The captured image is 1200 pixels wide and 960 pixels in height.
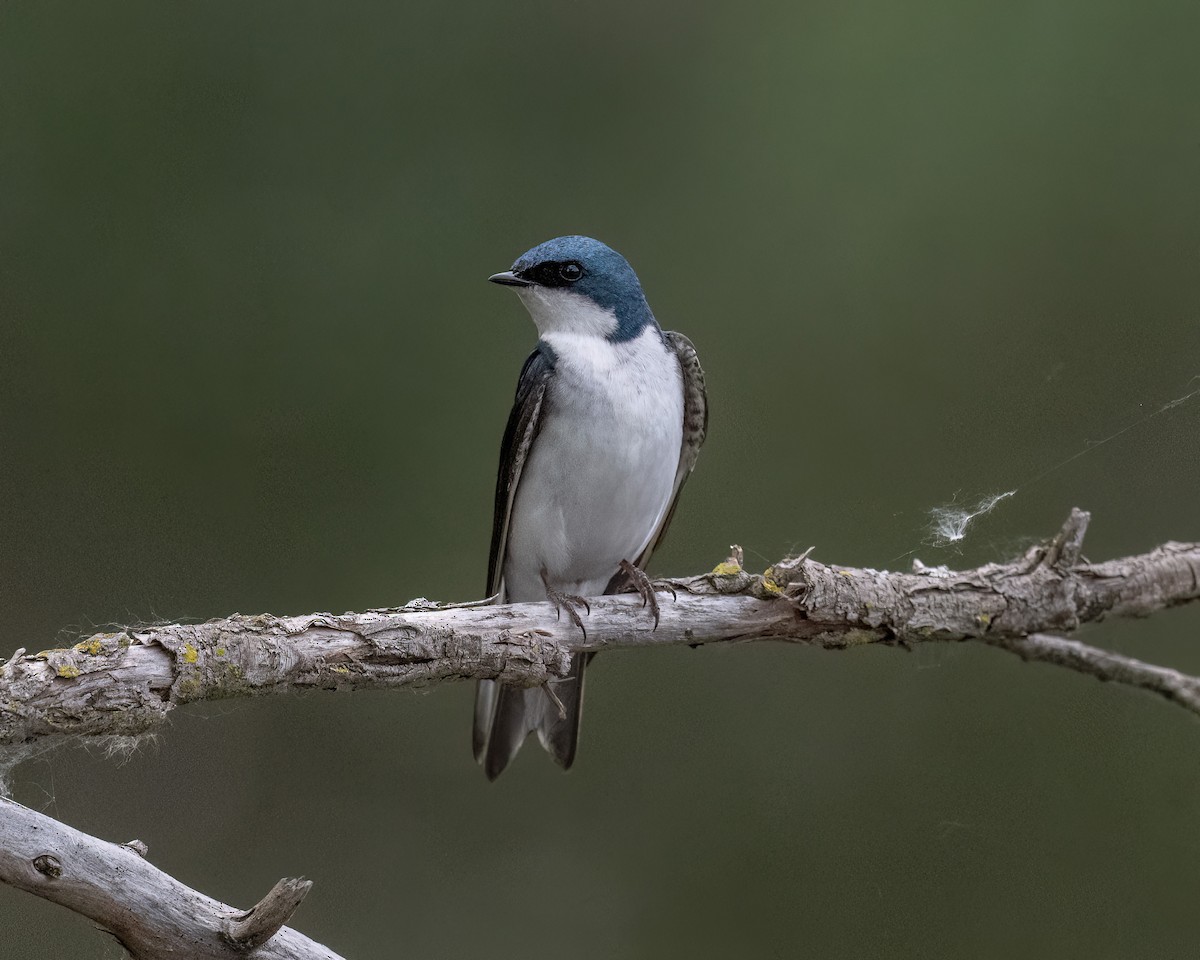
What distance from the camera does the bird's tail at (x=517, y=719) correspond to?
207 cm

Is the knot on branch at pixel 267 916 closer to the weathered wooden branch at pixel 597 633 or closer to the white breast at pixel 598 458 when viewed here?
the weathered wooden branch at pixel 597 633

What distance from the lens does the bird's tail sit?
207 cm

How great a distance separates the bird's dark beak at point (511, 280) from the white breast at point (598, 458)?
87 mm

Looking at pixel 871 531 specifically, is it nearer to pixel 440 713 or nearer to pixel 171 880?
pixel 440 713

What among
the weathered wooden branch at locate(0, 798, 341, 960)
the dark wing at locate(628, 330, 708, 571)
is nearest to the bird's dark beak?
the dark wing at locate(628, 330, 708, 571)

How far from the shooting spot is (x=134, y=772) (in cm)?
253

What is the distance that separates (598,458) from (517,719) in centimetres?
44

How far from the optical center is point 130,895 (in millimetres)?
1264

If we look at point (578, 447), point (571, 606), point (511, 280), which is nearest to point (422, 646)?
point (571, 606)

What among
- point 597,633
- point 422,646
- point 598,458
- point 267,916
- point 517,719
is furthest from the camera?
point 517,719

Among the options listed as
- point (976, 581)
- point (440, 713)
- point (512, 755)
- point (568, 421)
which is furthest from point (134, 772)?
point (976, 581)

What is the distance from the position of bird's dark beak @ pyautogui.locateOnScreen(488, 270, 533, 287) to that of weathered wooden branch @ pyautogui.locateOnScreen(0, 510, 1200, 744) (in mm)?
547

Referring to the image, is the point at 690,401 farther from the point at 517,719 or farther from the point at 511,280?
the point at 517,719

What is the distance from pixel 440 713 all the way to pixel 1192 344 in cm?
167
